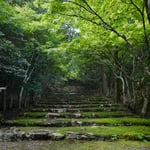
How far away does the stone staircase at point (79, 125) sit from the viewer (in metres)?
8.59

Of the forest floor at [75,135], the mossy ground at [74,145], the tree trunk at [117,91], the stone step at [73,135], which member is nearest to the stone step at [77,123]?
the forest floor at [75,135]

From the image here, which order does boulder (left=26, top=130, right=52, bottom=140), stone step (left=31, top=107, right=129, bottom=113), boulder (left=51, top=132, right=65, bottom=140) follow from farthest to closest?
stone step (left=31, top=107, right=129, bottom=113) → boulder (left=26, top=130, right=52, bottom=140) → boulder (left=51, top=132, right=65, bottom=140)

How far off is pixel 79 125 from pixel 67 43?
159 inches

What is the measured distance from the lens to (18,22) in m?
11.9

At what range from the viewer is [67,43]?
1270cm

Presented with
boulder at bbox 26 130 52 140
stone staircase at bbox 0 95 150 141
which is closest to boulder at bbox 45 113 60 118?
stone staircase at bbox 0 95 150 141

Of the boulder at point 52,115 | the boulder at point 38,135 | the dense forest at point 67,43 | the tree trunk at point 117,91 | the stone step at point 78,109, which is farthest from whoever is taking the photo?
the tree trunk at point 117,91

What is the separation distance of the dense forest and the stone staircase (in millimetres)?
1316

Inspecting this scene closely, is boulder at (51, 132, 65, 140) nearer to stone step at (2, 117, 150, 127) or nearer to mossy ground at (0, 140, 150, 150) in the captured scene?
mossy ground at (0, 140, 150, 150)

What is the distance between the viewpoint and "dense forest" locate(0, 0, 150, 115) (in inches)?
297

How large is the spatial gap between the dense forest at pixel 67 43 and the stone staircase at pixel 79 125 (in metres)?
1.32

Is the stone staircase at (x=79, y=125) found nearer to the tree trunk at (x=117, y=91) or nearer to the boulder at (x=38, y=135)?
the boulder at (x=38, y=135)

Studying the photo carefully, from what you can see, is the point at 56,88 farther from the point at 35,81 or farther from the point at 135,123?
the point at 135,123

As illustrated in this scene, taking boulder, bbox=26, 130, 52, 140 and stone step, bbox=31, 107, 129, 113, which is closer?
boulder, bbox=26, 130, 52, 140
